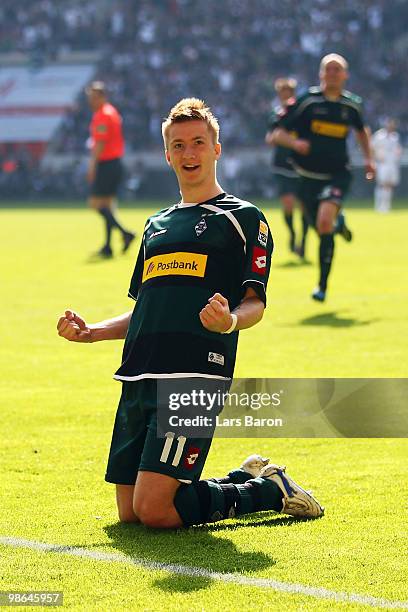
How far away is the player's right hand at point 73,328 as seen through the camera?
5398 millimetres

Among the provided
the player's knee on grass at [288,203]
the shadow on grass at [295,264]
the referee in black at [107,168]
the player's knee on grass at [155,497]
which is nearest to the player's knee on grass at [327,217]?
the shadow on grass at [295,264]

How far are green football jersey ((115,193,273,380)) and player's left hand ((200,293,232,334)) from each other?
0.41 meters

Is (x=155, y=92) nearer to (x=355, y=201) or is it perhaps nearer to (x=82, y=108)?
(x=82, y=108)

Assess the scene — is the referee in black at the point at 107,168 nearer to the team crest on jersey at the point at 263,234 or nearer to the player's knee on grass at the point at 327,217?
the player's knee on grass at the point at 327,217

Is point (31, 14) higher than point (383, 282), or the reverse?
point (31, 14)

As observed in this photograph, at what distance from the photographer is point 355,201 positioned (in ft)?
131

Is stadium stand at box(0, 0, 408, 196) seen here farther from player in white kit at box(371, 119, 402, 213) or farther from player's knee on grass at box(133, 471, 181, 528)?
player's knee on grass at box(133, 471, 181, 528)

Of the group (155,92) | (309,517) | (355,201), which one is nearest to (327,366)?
(309,517)

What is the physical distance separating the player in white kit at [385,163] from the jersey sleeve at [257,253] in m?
28.3

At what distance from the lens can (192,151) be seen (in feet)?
17.2

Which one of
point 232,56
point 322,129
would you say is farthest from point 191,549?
point 232,56

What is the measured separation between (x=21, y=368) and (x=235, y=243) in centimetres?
465

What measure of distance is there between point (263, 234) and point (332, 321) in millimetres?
6842

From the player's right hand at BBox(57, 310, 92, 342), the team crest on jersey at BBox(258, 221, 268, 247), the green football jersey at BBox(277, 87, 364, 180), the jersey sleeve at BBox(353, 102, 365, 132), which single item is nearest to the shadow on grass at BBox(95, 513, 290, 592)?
the player's right hand at BBox(57, 310, 92, 342)
